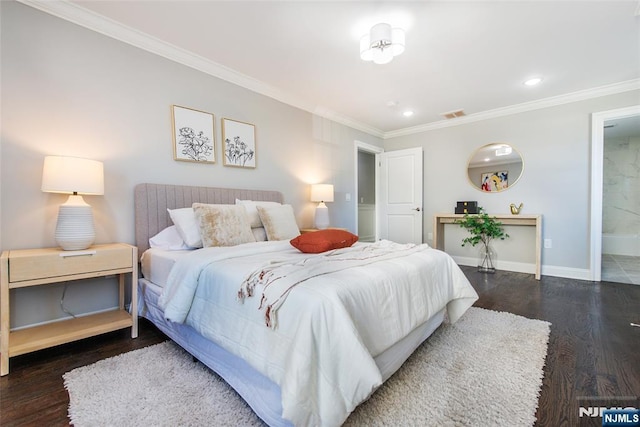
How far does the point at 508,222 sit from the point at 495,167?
34.0 inches

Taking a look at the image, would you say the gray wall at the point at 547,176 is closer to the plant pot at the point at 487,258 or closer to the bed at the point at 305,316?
the plant pot at the point at 487,258

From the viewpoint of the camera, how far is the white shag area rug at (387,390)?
123 cm

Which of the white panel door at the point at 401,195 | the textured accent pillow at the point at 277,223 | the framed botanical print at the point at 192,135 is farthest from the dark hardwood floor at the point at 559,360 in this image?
the white panel door at the point at 401,195

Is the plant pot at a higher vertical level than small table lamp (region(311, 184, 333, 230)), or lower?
lower

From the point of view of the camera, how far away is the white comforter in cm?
100

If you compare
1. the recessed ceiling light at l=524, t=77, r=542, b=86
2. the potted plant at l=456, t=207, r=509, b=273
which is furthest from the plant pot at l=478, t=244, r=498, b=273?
the recessed ceiling light at l=524, t=77, r=542, b=86

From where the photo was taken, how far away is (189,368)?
164 cm

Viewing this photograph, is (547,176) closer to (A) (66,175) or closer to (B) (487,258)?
(B) (487,258)

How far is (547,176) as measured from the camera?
12.6ft

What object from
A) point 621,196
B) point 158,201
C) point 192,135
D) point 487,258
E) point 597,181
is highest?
point 192,135

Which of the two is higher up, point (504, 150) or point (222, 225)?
point (504, 150)

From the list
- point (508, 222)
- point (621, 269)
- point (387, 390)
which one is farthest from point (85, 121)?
point (621, 269)

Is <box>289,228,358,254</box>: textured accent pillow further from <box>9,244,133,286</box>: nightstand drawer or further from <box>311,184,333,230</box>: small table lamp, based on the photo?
<box>311,184,333,230</box>: small table lamp
